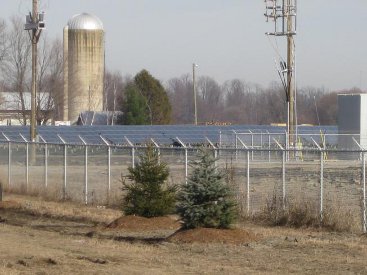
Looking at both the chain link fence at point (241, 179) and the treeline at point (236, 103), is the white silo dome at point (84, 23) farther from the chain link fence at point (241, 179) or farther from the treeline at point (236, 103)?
the chain link fence at point (241, 179)

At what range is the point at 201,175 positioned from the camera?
17609 millimetres

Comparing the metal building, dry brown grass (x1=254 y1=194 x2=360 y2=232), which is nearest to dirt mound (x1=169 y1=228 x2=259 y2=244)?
dry brown grass (x1=254 y1=194 x2=360 y2=232)

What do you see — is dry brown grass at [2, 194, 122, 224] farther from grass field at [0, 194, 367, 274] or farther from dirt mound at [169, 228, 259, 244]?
dirt mound at [169, 228, 259, 244]

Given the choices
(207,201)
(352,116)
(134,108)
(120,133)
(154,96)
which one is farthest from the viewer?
(154,96)

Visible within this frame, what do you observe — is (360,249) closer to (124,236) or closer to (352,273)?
(352,273)

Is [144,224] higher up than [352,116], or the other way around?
[352,116]

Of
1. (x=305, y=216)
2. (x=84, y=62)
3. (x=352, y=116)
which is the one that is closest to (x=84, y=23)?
(x=84, y=62)

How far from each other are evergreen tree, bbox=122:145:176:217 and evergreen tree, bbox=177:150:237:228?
2.66m

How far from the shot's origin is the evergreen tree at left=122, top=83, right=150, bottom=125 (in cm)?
7819

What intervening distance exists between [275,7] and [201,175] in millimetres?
30729

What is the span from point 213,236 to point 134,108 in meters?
62.3

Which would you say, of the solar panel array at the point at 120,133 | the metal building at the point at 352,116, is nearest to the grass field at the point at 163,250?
the metal building at the point at 352,116

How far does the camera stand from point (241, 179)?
3206 centimetres

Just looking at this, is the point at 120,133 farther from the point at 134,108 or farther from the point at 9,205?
the point at 9,205
